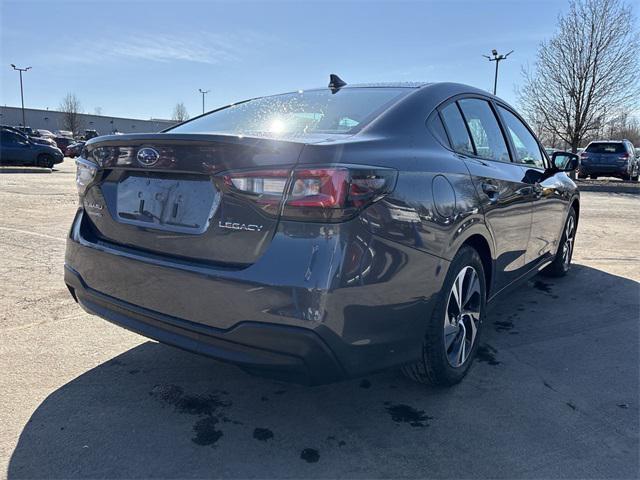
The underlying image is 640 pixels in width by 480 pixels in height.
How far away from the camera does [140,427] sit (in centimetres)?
237

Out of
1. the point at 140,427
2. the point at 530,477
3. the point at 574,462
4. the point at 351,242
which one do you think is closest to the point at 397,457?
the point at 530,477

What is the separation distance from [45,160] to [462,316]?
22.8 metres

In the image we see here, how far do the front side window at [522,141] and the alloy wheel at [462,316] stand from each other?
1.33m

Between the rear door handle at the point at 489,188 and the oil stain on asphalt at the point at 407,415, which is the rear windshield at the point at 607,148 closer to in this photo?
the rear door handle at the point at 489,188

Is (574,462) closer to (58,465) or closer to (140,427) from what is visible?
(140,427)

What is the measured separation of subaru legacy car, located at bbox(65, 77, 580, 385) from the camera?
194 cm

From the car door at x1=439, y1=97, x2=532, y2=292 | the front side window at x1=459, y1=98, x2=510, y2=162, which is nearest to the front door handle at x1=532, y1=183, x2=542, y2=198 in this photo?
the car door at x1=439, y1=97, x2=532, y2=292

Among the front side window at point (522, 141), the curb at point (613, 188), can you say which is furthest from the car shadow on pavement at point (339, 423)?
the curb at point (613, 188)

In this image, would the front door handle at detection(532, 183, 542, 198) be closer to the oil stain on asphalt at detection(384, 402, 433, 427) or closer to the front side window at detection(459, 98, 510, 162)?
the front side window at detection(459, 98, 510, 162)

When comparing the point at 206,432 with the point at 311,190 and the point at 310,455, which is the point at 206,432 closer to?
the point at 310,455

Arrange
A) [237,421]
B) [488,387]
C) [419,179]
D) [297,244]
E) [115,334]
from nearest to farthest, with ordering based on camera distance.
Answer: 1. [297,244]
2. [419,179]
3. [237,421]
4. [488,387]
5. [115,334]

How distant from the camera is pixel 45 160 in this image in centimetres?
2164

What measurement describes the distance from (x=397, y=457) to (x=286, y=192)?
123 centimetres

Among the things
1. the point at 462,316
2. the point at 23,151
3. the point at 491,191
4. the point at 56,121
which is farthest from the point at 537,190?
the point at 56,121
